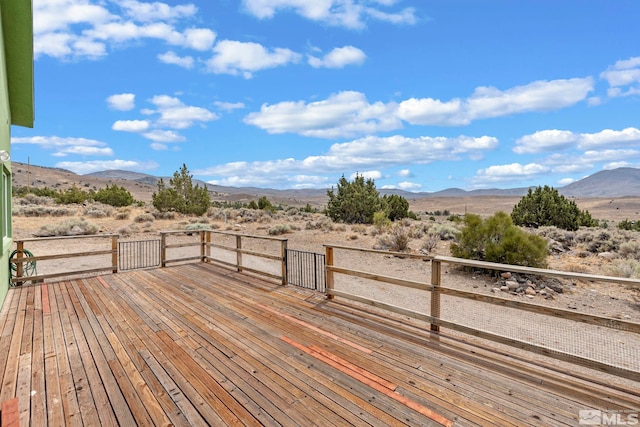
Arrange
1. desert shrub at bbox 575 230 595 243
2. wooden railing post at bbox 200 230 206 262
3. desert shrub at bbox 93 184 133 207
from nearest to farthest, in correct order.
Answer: wooden railing post at bbox 200 230 206 262
desert shrub at bbox 575 230 595 243
desert shrub at bbox 93 184 133 207

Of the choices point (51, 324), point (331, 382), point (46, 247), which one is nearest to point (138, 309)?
point (51, 324)

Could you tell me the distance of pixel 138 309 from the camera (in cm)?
509

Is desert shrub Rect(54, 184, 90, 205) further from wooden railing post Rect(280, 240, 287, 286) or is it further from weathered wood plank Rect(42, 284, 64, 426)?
wooden railing post Rect(280, 240, 287, 286)

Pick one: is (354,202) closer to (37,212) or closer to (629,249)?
(629,249)

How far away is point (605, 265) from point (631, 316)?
13.3 ft

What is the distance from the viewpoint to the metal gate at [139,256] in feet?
33.9

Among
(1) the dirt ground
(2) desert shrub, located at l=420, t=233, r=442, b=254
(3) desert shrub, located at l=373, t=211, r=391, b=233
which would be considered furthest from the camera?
(3) desert shrub, located at l=373, t=211, r=391, b=233

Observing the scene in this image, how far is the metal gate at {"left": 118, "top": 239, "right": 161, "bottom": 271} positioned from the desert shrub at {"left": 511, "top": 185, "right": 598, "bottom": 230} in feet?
64.1

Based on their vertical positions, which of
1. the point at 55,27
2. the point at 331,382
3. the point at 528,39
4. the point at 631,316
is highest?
the point at 528,39

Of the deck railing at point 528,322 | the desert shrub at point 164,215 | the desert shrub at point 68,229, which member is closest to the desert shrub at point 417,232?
the deck railing at point 528,322

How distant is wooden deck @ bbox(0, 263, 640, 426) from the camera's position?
252cm

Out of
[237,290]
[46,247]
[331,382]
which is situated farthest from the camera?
[46,247]

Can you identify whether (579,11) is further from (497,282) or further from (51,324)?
(51,324)

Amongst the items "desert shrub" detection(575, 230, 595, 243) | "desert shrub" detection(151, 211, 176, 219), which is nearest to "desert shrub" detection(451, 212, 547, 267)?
"desert shrub" detection(575, 230, 595, 243)
